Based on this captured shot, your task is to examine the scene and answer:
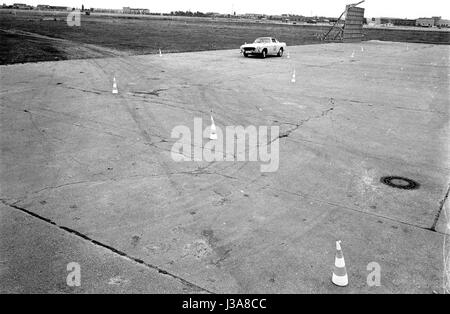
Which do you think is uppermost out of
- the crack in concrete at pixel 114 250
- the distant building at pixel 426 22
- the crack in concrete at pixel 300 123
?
the distant building at pixel 426 22

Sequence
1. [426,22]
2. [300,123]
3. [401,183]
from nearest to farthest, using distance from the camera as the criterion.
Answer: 1. [401,183]
2. [300,123]
3. [426,22]

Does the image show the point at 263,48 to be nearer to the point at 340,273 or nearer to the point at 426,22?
the point at 340,273

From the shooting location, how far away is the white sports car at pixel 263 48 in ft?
93.7

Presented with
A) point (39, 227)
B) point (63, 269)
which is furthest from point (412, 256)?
point (39, 227)

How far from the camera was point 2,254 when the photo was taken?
15.7 feet

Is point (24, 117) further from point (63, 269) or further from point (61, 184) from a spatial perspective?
point (63, 269)

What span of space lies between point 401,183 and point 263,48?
2304 centimetres

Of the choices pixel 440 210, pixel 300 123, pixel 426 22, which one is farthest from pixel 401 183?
pixel 426 22

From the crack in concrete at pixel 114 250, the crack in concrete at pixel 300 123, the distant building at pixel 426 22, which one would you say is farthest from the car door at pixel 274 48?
the distant building at pixel 426 22

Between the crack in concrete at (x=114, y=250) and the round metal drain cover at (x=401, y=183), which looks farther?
the round metal drain cover at (x=401, y=183)

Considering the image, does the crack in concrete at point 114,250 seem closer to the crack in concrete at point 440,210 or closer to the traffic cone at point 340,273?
the traffic cone at point 340,273

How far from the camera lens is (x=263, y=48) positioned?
28703 millimetres

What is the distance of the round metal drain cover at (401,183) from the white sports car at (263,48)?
22.6 metres
